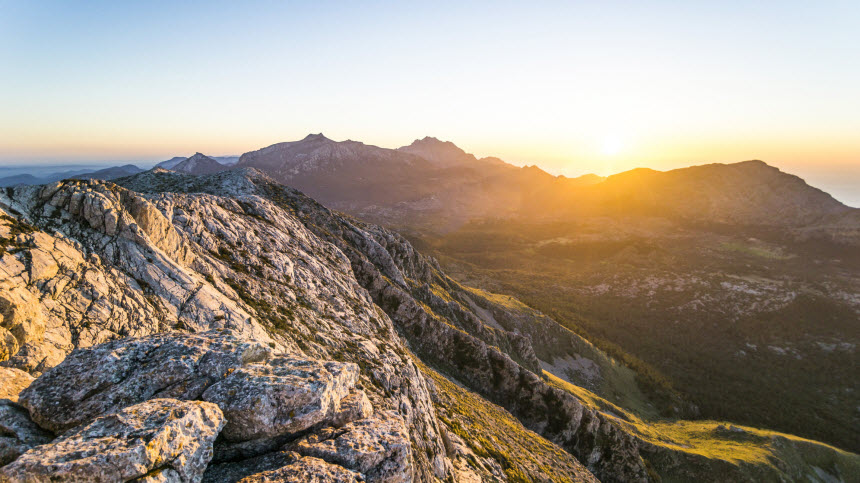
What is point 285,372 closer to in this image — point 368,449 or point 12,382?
point 368,449

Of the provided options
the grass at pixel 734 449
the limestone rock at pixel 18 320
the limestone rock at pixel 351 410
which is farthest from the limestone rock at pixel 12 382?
the grass at pixel 734 449

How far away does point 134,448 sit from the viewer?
26.3 feet

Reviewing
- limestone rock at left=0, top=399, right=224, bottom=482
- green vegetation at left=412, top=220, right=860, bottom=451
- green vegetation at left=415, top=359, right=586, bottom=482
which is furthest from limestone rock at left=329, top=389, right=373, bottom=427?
green vegetation at left=412, top=220, right=860, bottom=451

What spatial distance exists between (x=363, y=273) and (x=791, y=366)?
13580cm

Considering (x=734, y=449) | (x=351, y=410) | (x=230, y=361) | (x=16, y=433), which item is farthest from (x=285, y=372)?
(x=734, y=449)

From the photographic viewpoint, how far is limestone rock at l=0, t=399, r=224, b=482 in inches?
291

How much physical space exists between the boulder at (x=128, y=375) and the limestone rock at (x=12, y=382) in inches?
36.5

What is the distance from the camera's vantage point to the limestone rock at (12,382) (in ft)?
33.1

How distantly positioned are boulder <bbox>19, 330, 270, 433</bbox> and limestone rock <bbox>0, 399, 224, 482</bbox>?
49.2 inches

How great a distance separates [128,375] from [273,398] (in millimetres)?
4735

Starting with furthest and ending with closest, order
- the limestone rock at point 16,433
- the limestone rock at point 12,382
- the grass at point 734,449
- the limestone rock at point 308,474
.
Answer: the grass at point 734,449 → the limestone rock at point 12,382 → the limestone rock at point 308,474 → the limestone rock at point 16,433

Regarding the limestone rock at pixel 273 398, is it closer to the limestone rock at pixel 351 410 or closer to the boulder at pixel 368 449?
the limestone rock at pixel 351 410

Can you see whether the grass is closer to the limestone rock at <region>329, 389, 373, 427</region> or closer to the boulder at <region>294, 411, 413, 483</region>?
the limestone rock at <region>329, 389, 373, 427</region>

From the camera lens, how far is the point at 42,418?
944cm
